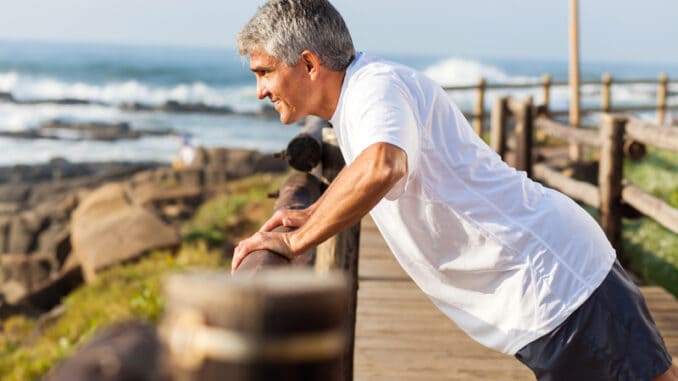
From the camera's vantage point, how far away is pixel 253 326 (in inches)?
32.7

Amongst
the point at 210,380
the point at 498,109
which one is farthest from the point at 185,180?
the point at 210,380

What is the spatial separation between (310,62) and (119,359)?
4.90ft

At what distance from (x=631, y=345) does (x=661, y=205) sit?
387cm

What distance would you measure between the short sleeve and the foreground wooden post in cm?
117

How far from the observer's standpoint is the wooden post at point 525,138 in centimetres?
937

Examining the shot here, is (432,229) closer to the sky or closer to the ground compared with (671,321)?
closer to the sky

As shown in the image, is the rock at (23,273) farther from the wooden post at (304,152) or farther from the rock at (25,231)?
the wooden post at (304,152)

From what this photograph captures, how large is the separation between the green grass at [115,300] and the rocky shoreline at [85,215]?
0.39m

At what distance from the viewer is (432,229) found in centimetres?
238

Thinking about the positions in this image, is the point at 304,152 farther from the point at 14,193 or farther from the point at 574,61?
the point at 14,193

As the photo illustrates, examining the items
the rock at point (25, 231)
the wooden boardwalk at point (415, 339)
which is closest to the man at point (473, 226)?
the wooden boardwalk at point (415, 339)

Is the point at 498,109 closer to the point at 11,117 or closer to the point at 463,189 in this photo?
the point at 463,189

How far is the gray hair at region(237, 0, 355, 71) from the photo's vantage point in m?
2.19

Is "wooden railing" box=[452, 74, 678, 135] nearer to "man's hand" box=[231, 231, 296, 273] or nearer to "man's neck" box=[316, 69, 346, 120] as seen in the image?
"man's neck" box=[316, 69, 346, 120]
